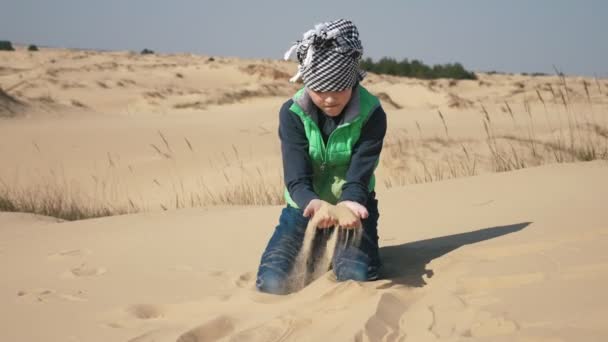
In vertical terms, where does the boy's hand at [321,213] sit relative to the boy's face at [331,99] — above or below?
below

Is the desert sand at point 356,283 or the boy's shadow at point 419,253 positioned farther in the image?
the boy's shadow at point 419,253

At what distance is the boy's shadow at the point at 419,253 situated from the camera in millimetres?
3139

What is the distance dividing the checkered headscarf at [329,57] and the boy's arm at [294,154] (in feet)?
0.84

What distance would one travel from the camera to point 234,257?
386cm

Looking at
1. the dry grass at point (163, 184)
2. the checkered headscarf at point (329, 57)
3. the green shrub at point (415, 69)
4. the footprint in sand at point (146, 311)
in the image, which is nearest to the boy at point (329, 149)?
the checkered headscarf at point (329, 57)

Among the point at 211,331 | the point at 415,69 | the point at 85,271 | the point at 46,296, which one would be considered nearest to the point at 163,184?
the point at 85,271

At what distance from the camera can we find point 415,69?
3297 centimetres

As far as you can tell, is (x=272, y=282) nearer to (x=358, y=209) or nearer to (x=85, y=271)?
(x=358, y=209)

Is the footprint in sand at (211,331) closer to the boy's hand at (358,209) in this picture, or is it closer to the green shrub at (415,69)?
the boy's hand at (358,209)

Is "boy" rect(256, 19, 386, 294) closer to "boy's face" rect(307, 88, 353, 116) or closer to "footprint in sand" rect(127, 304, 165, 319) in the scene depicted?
"boy's face" rect(307, 88, 353, 116)

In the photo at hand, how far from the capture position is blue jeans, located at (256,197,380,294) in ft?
10.0

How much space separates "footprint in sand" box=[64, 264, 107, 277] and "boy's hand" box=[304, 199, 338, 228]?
1334 mm

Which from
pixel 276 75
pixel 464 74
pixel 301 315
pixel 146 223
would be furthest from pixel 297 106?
pixel 464 74

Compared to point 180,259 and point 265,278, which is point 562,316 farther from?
point 180,259
